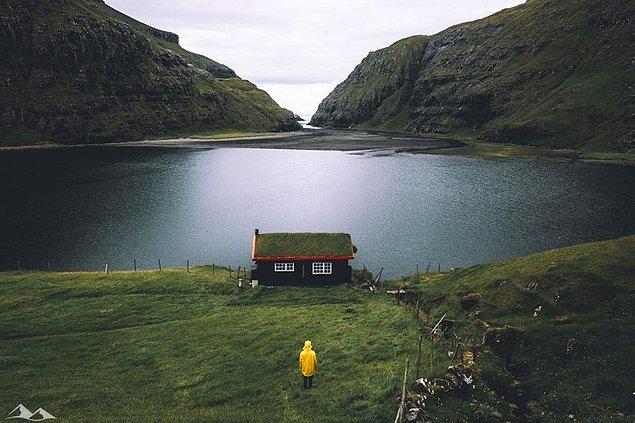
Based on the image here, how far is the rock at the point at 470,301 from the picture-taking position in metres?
34.1

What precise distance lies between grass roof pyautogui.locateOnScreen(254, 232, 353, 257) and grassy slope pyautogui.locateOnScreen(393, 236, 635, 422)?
12.1 m

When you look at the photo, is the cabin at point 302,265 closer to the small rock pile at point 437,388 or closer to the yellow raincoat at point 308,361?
the yellow raincoat at point 308,361

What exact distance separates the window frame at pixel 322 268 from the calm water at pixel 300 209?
426 inches

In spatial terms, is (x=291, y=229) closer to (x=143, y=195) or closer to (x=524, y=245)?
(x=524, y=245)

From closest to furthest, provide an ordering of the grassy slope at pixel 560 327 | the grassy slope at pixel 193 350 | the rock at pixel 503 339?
the grassy slope at pixel 560 327 < the grassy slope at pixel 193 350 < the rock at pixel 503 339

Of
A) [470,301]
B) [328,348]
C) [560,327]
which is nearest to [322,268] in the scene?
[470,301]

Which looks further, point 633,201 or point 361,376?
point 633,201

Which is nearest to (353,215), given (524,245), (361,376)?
(524,245)

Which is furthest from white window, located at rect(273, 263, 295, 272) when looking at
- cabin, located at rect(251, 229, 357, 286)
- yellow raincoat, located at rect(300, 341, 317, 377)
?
yellow raincoat, located at rect(300, 341, 317, 377)

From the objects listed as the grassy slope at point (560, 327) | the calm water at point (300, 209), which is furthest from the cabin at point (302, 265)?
the grassy slope at point (560, 327)

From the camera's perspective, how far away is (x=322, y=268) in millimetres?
48906

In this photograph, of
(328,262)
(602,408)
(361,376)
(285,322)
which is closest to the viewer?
(602,408)

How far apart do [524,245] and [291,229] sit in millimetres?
37024

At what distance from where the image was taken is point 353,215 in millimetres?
88938
